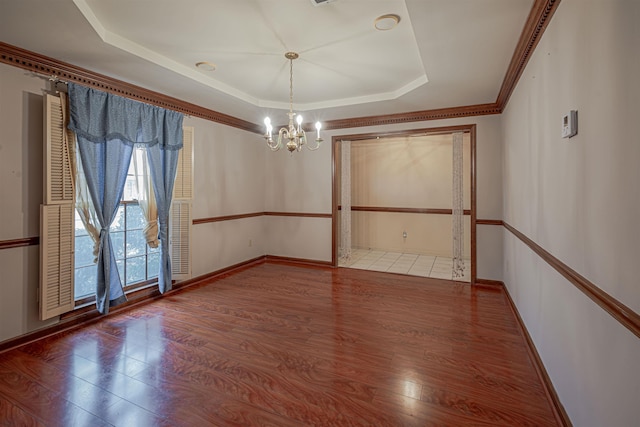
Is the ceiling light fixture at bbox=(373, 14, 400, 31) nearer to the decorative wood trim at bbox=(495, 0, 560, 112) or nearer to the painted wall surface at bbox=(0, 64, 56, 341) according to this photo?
the decorative wood trim at bbox=(495, 0, 560, 112)

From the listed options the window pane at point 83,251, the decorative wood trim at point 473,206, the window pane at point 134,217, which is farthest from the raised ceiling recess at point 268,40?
the window pane at point 83,251

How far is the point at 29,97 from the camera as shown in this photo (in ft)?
8.49

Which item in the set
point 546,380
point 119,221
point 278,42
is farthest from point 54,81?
point 546,380

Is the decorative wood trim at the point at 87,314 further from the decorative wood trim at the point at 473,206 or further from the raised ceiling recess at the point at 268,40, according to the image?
the decorative wood trim at the point at 473,206

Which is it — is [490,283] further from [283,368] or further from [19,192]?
[19,192]

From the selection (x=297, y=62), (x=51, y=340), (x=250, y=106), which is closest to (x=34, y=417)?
(x=51, y=340)

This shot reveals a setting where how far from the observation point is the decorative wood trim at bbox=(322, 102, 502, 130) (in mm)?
4066

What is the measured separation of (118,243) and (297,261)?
2756mm

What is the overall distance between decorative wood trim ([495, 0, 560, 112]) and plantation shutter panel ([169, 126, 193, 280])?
3.54 m

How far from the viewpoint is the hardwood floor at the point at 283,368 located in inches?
70.0

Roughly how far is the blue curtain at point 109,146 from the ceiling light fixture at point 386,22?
8.57 feet

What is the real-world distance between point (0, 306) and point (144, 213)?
1428 millimetres

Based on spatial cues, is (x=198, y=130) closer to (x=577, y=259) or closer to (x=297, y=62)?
(x=297, y=62)

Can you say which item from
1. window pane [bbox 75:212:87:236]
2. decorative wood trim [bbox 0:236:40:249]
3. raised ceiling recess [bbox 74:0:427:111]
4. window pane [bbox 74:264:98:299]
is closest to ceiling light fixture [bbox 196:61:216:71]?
raised ceiling recess [bbox 74:0:427:111]
